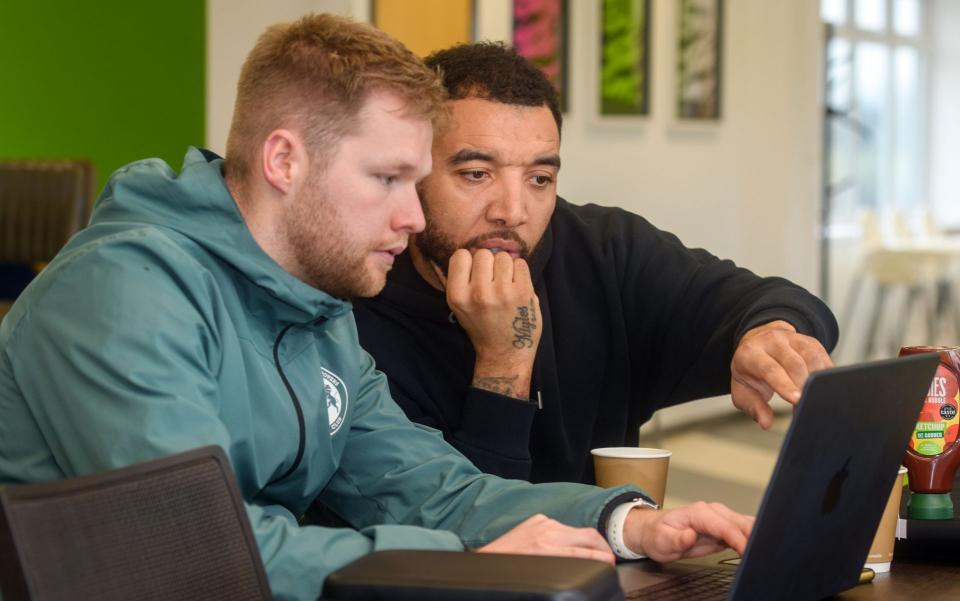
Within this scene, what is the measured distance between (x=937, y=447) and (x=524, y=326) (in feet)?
2.19

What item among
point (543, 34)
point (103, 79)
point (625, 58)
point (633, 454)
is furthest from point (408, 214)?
point (625, 58)

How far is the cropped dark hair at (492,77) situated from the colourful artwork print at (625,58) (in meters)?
3.69

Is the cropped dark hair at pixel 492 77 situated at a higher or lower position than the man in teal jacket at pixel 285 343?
higher

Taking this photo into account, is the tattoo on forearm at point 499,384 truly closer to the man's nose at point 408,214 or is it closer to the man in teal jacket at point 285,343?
the man in teal jacket at point 285,343

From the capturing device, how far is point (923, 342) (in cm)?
973

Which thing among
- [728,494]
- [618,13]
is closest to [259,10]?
[618,13]

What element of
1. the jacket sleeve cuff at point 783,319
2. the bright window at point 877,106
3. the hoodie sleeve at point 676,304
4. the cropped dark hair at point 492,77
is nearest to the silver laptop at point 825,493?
the jacket sleeve cuff at point 783,319

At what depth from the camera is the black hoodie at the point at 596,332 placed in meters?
2.01

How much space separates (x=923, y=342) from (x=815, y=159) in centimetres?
320

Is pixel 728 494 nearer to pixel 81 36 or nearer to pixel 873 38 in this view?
pixel 81 36

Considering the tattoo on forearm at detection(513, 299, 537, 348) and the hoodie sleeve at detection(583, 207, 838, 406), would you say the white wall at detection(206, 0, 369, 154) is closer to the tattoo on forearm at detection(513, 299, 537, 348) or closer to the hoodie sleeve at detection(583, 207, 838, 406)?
the hoodie sleeve at detection(583, 207, 838, 406)

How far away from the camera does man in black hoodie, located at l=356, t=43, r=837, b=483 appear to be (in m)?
1.95

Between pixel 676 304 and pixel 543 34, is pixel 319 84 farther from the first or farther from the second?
pixel 543 34

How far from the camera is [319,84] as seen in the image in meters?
1.48
